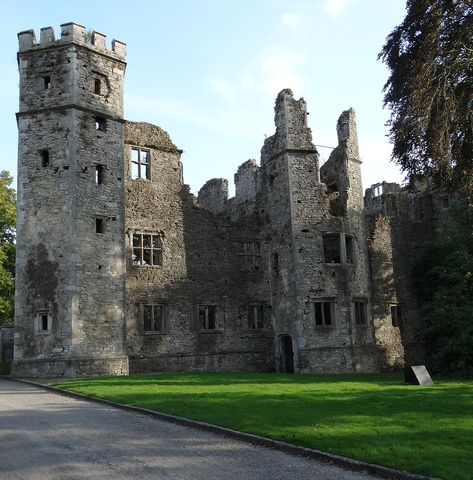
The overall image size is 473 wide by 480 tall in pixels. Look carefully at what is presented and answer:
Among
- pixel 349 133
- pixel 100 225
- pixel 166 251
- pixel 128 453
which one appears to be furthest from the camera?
pixel 349 133

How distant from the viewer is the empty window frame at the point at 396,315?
3119 centimetres

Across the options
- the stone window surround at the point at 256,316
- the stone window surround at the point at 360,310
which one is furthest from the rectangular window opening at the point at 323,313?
the stone window surround at the point at 256,316

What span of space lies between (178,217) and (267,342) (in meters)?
7.88

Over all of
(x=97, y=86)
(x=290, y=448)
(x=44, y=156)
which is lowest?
(x=290, y=448)

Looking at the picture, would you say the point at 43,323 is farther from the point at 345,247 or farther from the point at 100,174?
the point at 345,247

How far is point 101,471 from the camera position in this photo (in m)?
7.45

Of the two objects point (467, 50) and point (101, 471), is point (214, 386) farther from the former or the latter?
point (467, 50)

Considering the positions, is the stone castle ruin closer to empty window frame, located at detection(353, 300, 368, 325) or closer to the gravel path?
empty window frame, located at detection(353, 300, 368, 325)

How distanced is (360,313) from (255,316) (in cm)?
536

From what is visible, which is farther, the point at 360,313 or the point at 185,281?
the point at 360,313

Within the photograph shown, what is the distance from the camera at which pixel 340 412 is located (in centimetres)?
1138

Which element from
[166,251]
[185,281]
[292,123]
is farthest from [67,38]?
[185,281]

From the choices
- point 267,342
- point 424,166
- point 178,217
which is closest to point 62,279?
point 178,217

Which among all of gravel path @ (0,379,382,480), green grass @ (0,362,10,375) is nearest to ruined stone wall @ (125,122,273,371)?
green grass @ (0,362,10,375)
